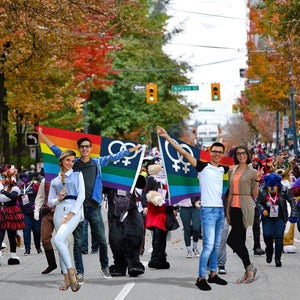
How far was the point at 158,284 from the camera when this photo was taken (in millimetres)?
10453

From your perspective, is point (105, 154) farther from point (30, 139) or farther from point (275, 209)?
point (30, 139)

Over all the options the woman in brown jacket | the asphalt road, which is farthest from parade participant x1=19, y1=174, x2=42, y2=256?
the woman in brown jacket

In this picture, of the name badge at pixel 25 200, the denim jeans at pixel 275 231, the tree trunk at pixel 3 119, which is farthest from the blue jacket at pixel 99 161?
the tree trunk at pixel 3 119

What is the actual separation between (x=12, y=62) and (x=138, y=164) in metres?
12.3

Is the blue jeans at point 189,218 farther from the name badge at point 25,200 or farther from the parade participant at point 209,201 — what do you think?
the parade participant at point 209,201

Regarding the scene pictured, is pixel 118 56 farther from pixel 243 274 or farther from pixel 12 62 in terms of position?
pixel 243 274

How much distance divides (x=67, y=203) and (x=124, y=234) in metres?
1.86

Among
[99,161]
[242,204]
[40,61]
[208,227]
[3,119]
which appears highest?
[40,61]

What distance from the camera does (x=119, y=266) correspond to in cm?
1120

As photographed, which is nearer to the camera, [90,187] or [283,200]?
[90,187]

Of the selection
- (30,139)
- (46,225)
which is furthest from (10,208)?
(30,139)

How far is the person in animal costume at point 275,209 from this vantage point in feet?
39.9

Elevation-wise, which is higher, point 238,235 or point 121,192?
point 121,192

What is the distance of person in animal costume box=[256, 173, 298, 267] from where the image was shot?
12172 millimetres
